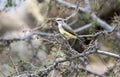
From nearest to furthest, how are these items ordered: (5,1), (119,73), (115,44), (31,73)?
(31,73) < (119,73) < (115,44) < (5,1)

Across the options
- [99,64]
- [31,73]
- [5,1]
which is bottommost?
[99,64]

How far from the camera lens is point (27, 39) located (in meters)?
10.6

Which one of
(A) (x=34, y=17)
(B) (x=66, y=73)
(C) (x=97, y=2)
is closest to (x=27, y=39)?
(C) (x=97, y=2)

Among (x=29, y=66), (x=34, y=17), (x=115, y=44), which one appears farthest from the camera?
(x=34, y=17)

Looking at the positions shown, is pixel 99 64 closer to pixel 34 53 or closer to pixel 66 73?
pixel 34 53

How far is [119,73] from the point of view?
7.45 metres

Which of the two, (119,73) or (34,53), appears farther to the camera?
(34,53)

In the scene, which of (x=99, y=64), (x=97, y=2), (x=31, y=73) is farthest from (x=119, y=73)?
(x=99, y=64)

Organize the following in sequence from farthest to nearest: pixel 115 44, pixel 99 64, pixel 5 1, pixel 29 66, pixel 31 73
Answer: pixel 99 64 → pixel 5 1 → pixel 115 44 → pixel 29 66 → pixel 31 73

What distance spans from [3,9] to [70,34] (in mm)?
2713

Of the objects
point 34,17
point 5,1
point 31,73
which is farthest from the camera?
point 34,17

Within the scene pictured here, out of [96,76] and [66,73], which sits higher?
[66,73]

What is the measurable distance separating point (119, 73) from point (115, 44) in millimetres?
2452

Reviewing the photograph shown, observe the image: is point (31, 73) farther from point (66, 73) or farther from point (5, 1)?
point (5, 1)
